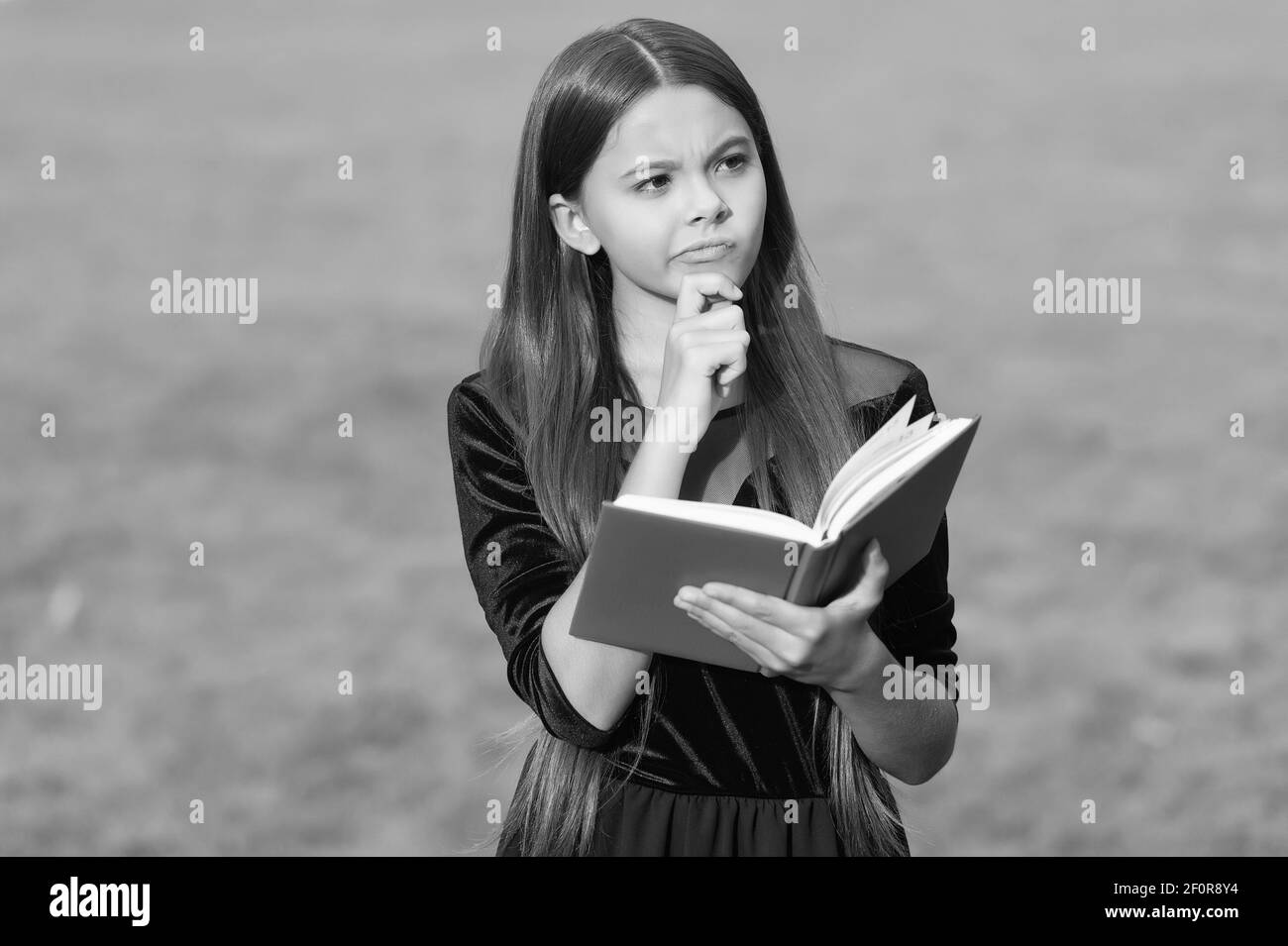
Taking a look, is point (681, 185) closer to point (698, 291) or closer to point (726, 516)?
point (698, 291)

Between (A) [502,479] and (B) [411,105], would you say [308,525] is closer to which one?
(B) [411,105]

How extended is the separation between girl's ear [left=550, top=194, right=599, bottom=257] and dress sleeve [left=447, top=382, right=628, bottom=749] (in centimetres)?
25

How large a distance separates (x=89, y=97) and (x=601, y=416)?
7349 millimetres

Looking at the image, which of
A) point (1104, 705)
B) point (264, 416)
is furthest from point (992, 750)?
point (264, 416)

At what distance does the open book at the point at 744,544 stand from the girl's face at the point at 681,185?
0.36 metres

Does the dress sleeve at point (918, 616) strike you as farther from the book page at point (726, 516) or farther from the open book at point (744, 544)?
the book page at point (726, 516)

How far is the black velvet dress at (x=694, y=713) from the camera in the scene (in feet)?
7.18

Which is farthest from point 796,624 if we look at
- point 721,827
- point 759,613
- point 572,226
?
point 572,226

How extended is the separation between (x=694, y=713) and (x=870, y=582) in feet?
1.19

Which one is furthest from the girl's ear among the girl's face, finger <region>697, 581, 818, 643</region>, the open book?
finger <region>697, 581, 818, 643</region>

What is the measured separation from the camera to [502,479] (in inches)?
91.5

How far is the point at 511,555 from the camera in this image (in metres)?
2.28

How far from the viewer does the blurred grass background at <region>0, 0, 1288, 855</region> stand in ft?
18.5

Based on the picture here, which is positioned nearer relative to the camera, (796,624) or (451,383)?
(796,624)
